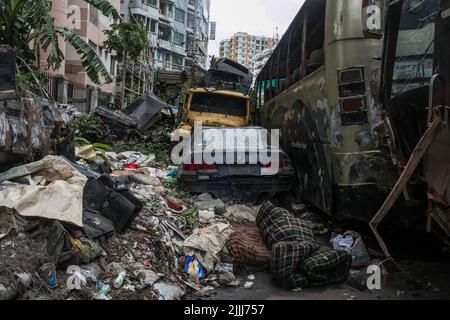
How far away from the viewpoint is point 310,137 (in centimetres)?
600

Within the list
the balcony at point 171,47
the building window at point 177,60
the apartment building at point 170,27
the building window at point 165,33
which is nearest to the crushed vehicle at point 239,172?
the apartment building at point 170,27

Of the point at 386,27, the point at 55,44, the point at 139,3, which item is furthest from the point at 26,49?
the point at 139,3

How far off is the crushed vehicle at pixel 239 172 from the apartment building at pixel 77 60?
1017 centimetres

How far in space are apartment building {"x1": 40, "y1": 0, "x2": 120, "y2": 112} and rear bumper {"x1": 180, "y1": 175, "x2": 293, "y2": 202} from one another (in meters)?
10.2

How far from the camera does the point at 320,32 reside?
18.8 feet

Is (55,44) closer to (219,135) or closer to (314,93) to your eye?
(219,135)

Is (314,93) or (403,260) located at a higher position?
(314,93)

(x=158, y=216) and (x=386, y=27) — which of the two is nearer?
(x=386, y=27)

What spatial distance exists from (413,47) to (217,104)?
8.30 m

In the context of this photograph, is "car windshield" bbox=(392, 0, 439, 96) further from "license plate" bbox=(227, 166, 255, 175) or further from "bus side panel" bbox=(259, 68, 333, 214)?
"license plate" bbox=(227, 166, 255, 175)

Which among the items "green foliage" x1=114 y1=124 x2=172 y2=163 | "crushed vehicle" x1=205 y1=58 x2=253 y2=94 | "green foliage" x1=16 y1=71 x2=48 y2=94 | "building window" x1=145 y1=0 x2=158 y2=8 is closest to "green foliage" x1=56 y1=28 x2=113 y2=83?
"green foliage" x1=16 y1=71 x2=48 y2=94

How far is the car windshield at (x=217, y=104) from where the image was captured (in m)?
12.4

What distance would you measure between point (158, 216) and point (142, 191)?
3.97 feet
